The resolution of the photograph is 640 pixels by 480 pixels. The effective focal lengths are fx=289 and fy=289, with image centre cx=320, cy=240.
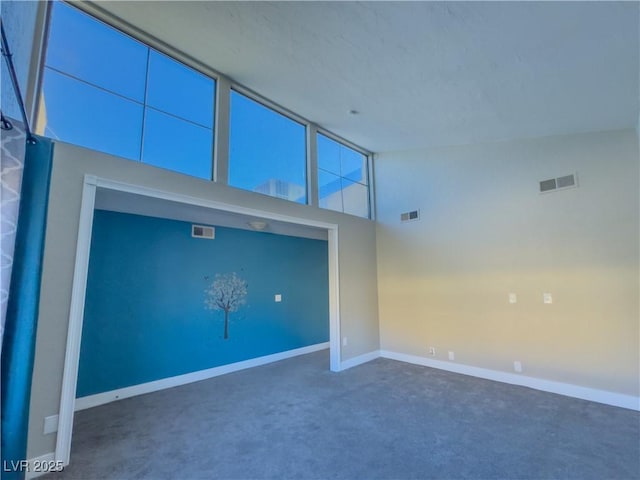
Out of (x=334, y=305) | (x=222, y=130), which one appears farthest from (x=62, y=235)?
(x=334, y=305)

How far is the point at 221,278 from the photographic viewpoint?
4691 mm

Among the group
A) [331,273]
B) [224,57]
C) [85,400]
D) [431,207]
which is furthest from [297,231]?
[85,400]

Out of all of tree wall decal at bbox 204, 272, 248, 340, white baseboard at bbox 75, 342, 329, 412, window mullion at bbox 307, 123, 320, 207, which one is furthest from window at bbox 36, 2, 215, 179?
white baseboard at bbox 75, 342, 329, 412

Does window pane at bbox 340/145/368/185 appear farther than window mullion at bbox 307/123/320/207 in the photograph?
Yes

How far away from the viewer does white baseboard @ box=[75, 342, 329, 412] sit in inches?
134

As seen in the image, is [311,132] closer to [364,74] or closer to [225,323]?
[364,74]

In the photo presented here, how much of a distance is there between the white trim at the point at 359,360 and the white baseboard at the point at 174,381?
1.24 m

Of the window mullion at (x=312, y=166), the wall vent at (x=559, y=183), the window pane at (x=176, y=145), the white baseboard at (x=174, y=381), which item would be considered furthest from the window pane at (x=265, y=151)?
the wall vent at (x=559, y=183)

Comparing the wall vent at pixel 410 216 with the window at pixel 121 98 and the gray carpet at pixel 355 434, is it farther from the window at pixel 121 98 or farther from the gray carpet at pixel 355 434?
the window at pixel 121 98

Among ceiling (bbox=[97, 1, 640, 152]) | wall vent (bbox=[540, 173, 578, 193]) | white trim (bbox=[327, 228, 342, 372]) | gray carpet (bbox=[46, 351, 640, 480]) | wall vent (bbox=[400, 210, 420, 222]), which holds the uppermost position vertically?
ceiling (bbox=[97, 1, 640, 152])

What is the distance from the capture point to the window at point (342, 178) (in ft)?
16.5

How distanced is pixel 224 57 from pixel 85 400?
4281 mm

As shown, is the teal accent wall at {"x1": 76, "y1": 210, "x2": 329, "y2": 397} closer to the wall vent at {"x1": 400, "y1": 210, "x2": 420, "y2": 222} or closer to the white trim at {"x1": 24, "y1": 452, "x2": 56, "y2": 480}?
the white trim at {"x1": 24, "y1": 452, "x2": 56, "y2": 480}

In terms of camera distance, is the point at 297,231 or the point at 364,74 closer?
the point at 364,74
